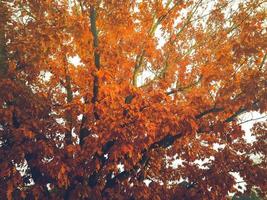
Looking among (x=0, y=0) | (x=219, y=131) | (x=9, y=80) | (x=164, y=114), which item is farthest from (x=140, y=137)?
(x=0, y=0)

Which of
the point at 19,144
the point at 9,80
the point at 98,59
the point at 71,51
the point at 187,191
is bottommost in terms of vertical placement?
the point at 187,191

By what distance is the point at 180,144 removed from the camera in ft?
32.3

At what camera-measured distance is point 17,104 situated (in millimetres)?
7770

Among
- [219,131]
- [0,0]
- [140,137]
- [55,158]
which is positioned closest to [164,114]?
[140,137]

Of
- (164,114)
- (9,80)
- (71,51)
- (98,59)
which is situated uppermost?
(71,51)

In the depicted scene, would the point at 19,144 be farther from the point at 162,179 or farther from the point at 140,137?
the point at 162,179

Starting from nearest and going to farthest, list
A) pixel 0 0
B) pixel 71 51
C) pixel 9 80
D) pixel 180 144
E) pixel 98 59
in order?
pixel 9 80 → pixel 0 0 → pixel 98 59 → pixel 71 51 → pixel 180 144

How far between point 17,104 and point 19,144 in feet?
3.15

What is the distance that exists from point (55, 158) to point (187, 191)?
3.48 m

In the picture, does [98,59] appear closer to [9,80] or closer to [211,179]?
[9,80]

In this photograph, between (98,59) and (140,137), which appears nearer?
(140,137)

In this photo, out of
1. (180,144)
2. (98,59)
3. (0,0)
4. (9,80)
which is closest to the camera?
(9,80)

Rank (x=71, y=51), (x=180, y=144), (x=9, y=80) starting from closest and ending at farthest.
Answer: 1. (x=9, y=80)
2. (x=71, y=51)
3. (x=180, y=144)

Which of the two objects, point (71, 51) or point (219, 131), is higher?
point (71, 51)
